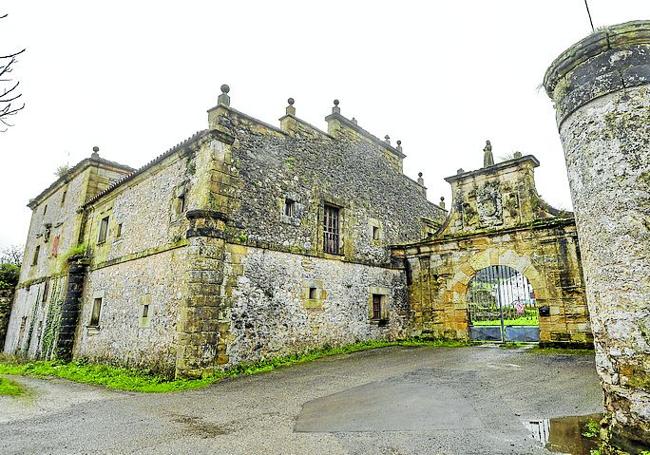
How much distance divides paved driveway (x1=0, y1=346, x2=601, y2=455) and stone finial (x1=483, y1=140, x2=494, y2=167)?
7195 millimetres

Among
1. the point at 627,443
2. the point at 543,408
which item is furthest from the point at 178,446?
the point at 543,408

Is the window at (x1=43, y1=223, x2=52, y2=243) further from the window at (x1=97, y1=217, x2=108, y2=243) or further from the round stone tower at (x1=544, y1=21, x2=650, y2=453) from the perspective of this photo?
the round stone tower at (x1=544, y1=21, x2=650, y2=453)

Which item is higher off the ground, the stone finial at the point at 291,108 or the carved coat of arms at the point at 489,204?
the stone finial at the point at 291,108

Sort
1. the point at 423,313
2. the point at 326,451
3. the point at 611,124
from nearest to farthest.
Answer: the point at 611,124 → the point at 326,451 → the point at 423,313

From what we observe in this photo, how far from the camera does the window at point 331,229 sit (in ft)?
40.0

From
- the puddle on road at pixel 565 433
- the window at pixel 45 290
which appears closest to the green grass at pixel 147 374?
the window at pixel 45 290

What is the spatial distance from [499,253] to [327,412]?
360 inches

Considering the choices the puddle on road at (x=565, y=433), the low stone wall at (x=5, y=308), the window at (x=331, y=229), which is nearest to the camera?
the puddle on road at (x=565, y=433)

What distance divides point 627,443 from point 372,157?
13.2m

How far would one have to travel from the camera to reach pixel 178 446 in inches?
165

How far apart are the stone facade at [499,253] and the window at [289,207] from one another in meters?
5.10

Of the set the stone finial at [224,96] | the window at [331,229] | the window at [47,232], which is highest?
the stone finial at [224,96]

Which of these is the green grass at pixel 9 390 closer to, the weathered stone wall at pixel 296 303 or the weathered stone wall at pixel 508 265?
the weathered stone wall at pixel 296 303

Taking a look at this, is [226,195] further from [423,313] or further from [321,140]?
[423,313]
